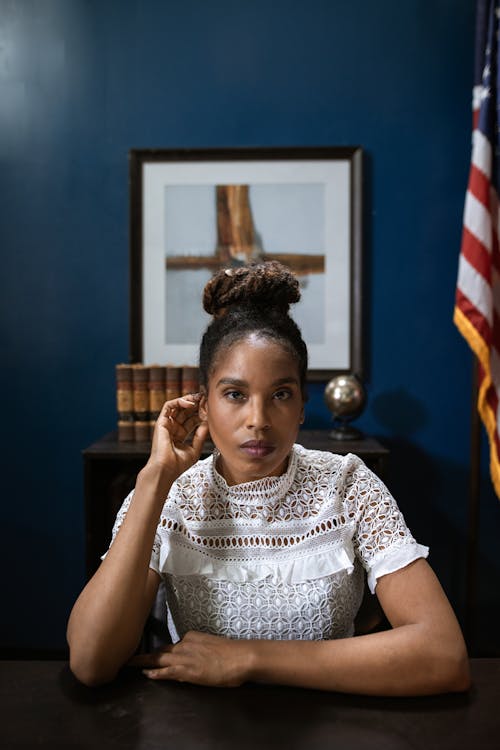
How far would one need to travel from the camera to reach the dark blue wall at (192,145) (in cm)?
289

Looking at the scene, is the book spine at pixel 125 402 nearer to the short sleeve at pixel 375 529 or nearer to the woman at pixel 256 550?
the woman at pixel 256 550

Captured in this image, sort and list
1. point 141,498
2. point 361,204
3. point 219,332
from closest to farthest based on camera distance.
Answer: point 141,498 → point 219,332 → point 361,204

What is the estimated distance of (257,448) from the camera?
1.21 metres

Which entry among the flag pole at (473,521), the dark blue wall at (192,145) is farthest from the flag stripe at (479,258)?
the flag pole at (473,521)

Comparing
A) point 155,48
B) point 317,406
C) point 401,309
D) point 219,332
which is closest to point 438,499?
point 317,406

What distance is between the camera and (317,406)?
299cm

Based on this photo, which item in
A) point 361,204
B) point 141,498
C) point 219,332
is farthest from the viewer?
point 361,204

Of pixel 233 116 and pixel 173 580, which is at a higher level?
pixel 233 116

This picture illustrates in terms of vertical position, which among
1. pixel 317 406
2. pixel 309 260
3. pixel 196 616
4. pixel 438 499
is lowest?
pixel 438 499

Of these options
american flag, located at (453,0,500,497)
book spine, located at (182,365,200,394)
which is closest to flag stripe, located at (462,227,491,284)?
american flag, located at (453,0,500,497)

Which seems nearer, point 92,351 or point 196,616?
point 196,616

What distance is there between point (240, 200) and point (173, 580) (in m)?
2.10

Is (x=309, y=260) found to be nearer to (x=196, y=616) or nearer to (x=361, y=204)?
(x=361, y=204)

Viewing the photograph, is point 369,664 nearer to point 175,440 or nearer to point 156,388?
point 175,440
